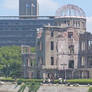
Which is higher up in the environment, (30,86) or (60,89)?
(30,86)

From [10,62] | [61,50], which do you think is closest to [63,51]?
[61,50]

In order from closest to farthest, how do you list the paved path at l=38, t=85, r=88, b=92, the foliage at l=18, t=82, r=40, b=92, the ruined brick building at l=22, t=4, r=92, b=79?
the paved path at l=38, t=85, r=88, b=92 → the foliage at l=18, t=82, r=40, b=92 → the ruined brick building at l=22, t=4, r=92, b=79

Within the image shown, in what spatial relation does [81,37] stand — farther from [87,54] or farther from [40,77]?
[40,77]

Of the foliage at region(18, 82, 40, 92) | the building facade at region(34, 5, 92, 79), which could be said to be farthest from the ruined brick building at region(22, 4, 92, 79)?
the foliage at region(18, 82, 40, 92)

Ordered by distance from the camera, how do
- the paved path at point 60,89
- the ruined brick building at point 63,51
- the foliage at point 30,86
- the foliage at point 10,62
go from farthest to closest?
1. the foliage at point 10,62
2. the ruined brick building at point 63,51
3. the foliage at point 30,86
4. the paved path at point 60,89

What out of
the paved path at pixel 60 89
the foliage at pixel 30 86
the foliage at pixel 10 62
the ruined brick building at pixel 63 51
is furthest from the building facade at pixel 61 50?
the paved path at pixel 60 89

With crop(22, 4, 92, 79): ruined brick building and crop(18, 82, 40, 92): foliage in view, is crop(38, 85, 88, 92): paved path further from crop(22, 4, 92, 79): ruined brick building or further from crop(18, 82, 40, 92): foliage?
crop(22, 4, 92, 79): ruined brick building

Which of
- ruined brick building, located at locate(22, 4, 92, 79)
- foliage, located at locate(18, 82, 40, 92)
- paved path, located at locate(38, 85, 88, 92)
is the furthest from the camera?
ruined brick building, located at locate(22, 4, 92, 79)

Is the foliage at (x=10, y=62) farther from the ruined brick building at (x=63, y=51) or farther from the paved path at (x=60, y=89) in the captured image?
the paved path at (x=60, y=89)

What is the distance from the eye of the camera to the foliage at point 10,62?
145 metres

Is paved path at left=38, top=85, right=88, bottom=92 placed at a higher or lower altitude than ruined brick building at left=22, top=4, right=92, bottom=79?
lower

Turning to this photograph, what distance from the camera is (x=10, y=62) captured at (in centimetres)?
15625

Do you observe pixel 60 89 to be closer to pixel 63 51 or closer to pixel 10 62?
pixel 63 51

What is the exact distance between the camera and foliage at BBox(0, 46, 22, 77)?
145 m
